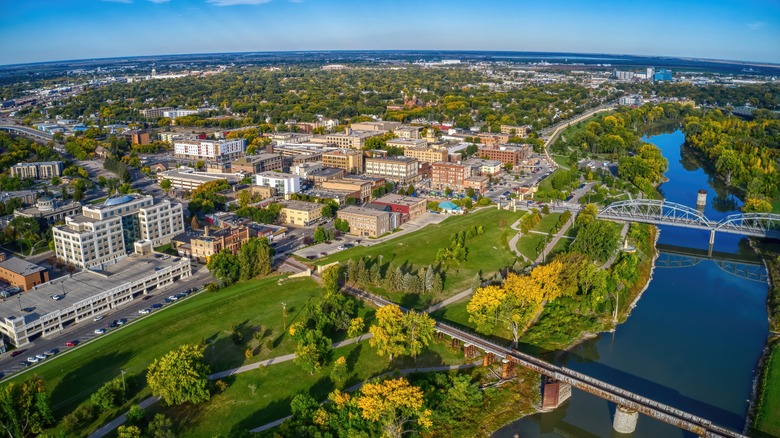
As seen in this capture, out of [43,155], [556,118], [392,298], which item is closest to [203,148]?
[43,155]

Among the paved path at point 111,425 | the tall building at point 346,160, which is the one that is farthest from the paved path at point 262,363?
the tall building at point 346,160

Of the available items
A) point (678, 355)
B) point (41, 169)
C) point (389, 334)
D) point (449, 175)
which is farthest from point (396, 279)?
point (41, 169)

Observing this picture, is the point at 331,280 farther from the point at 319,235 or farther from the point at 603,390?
the point at 603,390

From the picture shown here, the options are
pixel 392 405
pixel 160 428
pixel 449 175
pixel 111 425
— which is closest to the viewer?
pixel 160 428

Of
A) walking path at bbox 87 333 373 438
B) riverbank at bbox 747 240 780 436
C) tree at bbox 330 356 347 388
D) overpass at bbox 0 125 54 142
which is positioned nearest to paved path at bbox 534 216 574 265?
riverbank at bbox 747 240 780 436

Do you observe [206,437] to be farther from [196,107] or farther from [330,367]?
[196,107]

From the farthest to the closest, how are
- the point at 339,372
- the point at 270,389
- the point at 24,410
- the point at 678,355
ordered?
the point at 678,355 < the point at 339,372 < the point at 270,389 < the point at 24,410

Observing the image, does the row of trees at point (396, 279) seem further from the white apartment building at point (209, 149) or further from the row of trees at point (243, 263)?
the white apartment building at point (209, 149)

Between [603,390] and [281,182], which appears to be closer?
[603,390]
